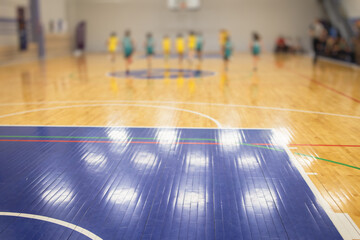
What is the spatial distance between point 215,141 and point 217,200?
1863mm

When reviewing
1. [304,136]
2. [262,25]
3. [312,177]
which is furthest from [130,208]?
[262,25]

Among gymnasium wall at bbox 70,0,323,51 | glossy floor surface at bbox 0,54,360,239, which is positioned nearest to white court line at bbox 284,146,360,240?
glossy floor surface at bbox 0,54,360,239

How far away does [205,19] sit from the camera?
2636 centimetres

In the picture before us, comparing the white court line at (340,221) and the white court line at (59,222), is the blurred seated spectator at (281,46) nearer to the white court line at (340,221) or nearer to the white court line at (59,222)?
the white court line at (340,221)

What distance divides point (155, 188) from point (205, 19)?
23973mm

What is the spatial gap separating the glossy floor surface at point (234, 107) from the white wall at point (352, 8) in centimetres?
811

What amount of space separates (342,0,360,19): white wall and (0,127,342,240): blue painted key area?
16.3 metres

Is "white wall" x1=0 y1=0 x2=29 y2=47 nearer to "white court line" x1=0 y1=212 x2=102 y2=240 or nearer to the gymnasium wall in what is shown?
the gymnasium wall

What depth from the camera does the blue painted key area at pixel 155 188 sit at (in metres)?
2.98

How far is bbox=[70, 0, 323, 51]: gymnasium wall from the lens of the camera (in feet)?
85.4

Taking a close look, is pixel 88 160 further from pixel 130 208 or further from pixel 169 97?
pixel 169 97

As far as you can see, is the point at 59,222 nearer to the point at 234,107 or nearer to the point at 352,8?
the point at 234,107

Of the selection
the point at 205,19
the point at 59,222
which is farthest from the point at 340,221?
the point at 205,19

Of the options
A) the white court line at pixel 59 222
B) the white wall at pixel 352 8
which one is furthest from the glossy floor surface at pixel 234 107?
the white wall at pixel 352 8
